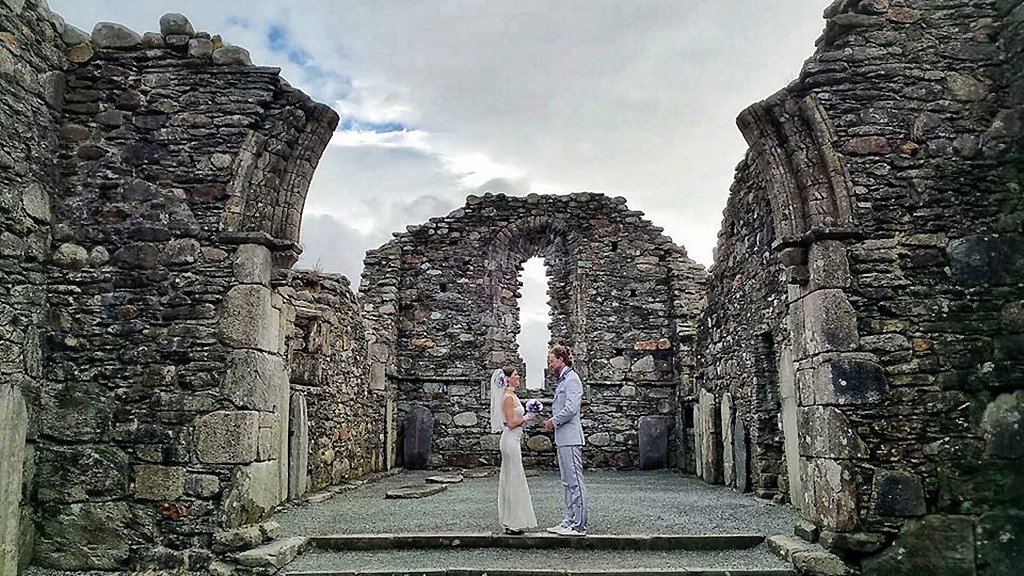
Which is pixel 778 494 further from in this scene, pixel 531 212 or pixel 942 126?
pixel 531 212

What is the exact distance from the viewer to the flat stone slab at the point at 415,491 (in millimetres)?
10320

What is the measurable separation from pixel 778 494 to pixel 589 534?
3567mm

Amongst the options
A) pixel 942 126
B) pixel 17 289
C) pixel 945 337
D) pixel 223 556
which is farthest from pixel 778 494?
pixel 17 289

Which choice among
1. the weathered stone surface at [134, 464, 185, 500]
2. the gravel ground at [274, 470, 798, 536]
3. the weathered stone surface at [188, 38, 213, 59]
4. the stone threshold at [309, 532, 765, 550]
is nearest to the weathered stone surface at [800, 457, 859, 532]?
the stone threshold at [309, 532, 765, 550]

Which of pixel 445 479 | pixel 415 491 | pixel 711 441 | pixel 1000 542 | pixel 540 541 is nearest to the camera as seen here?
pixel 1000 542

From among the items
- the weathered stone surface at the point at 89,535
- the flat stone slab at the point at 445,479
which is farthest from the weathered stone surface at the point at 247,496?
the flat stone slab at the point at 445,479

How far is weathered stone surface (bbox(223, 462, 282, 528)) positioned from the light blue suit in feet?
8.87

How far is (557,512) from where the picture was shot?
870cm

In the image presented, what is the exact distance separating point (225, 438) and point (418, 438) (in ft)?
31.6

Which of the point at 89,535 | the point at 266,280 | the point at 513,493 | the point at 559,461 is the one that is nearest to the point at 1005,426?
the point at 559,461

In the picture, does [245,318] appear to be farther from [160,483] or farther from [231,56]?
[231,56]

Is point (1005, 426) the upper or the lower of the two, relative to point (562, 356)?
lower

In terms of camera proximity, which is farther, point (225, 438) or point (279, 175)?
point (279, 175)

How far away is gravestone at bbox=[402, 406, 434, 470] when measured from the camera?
50.2 feet
